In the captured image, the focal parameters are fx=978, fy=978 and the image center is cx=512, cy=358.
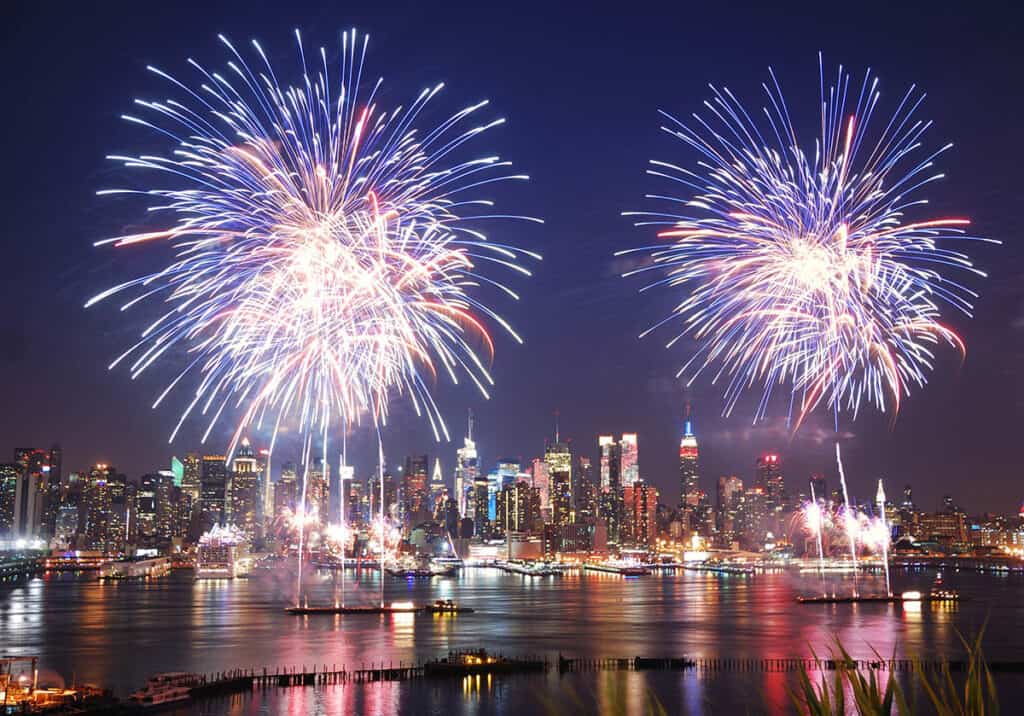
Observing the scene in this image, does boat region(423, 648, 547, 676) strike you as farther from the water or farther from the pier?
the water

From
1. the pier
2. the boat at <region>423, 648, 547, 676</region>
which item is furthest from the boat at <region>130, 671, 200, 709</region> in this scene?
the boat at <region>423, 648, 547, 676</region>

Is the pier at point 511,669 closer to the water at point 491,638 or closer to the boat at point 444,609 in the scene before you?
the water at point 491,638

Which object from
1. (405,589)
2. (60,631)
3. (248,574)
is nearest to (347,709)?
(60,631)

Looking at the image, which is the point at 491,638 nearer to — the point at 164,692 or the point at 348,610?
the point at 348,610

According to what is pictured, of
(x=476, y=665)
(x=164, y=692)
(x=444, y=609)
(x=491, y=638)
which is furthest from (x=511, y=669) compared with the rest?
(x=444, y=609)

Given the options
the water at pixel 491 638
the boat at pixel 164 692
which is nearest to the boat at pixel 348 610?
the water at pixel 491 638

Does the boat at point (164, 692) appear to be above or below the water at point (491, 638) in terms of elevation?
above

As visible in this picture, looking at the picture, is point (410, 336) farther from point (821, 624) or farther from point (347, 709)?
point (821, 624)
